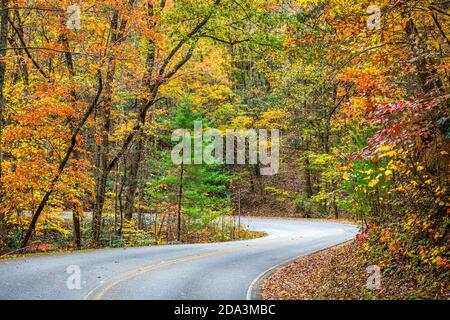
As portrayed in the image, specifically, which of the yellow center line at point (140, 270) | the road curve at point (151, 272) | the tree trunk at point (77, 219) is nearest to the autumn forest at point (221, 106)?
the tree trunk at point (77, 219)

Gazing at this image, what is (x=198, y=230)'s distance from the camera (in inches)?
1109

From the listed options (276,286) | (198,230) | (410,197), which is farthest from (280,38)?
(198,230)

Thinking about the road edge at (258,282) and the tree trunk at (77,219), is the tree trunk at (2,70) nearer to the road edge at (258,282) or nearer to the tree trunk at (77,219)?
the tree trunk at (77,219)

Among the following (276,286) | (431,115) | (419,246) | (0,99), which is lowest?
(276,286)

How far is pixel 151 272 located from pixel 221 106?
25641mm

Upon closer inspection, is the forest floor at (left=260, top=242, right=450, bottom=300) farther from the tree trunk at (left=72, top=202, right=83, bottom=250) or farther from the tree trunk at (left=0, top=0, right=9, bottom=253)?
the tree trunk at (left=0, top=0, right=9, bottom=253)

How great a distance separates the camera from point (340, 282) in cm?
1132

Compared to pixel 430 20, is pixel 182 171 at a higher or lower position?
lower

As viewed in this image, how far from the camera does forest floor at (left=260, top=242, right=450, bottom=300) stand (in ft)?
30.6

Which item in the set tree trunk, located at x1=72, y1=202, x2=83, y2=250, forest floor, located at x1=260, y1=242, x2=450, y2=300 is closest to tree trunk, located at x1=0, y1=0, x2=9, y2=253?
tree trunk, located at x1=72, y1=202, x2=83, y2=250

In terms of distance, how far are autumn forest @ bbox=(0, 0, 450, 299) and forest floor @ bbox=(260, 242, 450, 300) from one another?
11 centimetres

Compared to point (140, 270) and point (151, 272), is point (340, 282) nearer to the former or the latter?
point (151, 272)

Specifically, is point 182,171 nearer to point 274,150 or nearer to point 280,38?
point 280,38
